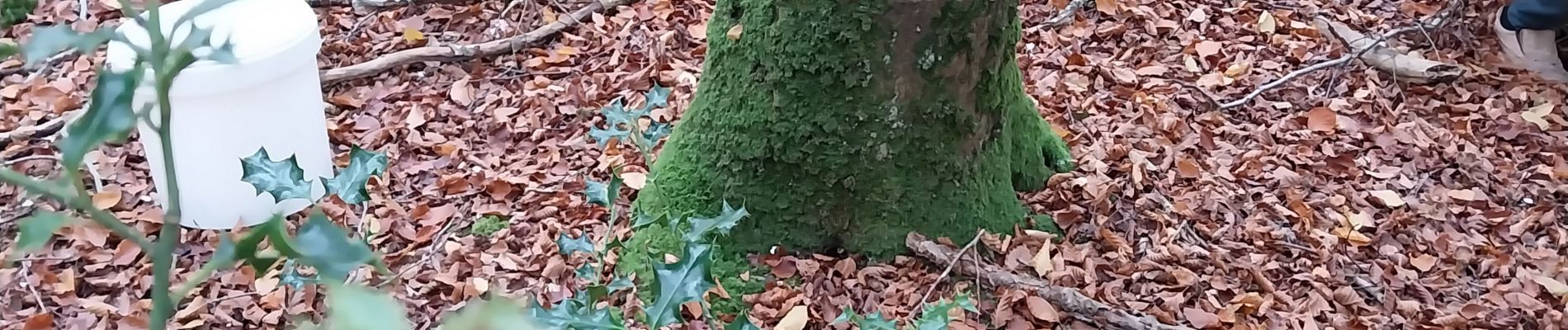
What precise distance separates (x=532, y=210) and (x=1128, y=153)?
109 cm

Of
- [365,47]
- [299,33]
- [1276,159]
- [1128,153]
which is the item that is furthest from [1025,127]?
[365,47]

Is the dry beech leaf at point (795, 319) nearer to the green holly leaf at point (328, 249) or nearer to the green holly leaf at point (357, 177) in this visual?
the green holly leaf at point (357, 177)

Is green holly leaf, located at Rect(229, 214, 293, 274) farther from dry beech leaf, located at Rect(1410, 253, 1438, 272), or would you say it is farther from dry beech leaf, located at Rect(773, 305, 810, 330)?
dry beech leaf, located at Rect(1410, 253, 1438, 272)

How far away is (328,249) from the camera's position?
0.67m

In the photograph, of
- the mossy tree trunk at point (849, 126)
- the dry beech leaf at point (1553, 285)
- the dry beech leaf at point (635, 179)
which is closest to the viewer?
the mossy tree trunk at point (849, 126)

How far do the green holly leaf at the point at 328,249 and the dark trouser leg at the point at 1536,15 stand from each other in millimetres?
2943

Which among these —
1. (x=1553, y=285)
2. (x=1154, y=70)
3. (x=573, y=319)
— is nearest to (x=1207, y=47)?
(x=1154, y=70)

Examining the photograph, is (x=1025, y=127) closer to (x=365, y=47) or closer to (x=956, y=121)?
(x=956, y=121)

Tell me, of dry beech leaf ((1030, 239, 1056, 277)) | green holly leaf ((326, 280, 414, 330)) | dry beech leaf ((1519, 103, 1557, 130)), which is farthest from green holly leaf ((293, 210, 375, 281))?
dry beech leaf ((1519, 103, 1557, 130))

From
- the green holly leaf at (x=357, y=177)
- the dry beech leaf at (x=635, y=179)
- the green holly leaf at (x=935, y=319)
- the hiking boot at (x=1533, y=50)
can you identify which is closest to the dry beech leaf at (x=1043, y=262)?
the green holly leaf at (x=935, y=319)

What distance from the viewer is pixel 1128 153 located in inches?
89.1

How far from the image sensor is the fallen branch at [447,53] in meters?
2.61

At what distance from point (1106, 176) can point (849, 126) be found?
0.63 meters

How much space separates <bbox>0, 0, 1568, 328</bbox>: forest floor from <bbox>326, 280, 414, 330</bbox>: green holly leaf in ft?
4.77
